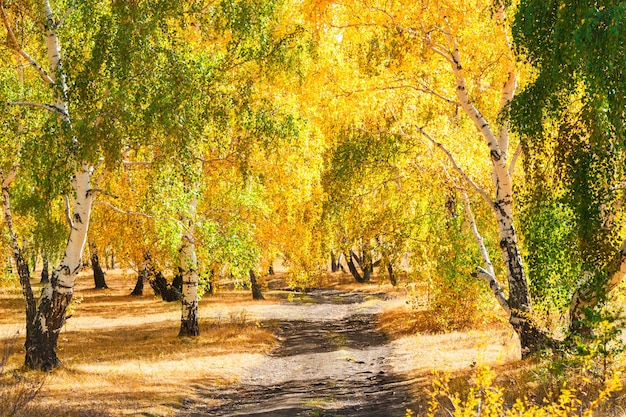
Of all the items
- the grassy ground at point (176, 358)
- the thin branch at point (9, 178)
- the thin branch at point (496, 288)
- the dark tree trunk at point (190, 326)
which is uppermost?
the thin branch at point (9, 178)

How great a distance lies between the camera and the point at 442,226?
2067 cm

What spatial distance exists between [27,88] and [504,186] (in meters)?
12.0

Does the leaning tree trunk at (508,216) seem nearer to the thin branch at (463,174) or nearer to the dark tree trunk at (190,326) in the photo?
the thin branch at (463,174)

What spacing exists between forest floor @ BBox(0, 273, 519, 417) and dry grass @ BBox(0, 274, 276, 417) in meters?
0.03

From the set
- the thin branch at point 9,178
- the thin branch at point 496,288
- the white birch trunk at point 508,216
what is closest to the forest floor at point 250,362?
the white birch trunk at point 508,216

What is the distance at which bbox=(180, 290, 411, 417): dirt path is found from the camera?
1384cm

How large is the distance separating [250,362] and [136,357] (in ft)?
10.6

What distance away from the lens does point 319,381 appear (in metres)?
16.8

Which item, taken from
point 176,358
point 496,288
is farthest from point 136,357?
point 496,288

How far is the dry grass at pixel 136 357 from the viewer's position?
1368 centimetres

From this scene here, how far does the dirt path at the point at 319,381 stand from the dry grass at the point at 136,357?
67 cm

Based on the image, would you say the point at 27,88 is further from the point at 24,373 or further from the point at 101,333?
the point at 101,333

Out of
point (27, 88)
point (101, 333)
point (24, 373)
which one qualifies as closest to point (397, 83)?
point (27, 88)

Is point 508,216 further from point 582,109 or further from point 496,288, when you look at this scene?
point 582,109
